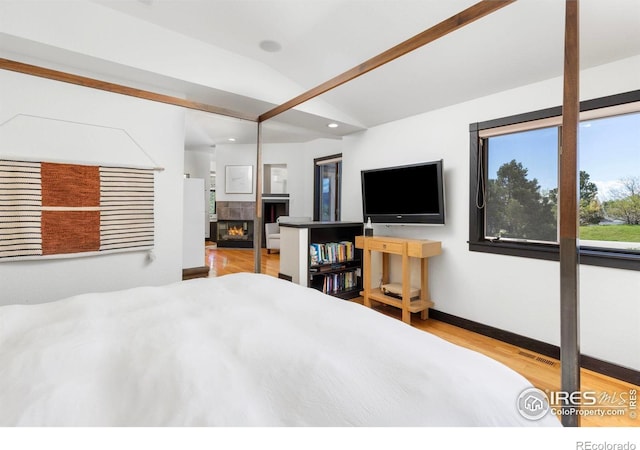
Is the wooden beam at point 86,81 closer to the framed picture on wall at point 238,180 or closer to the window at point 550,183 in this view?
the window at point 550,183

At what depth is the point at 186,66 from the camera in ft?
8.57

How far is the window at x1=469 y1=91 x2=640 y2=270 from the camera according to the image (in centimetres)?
218

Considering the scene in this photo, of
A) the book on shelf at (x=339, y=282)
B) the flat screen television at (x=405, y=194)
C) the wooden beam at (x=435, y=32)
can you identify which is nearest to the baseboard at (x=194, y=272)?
the book on shelf at (x=339, y=282)

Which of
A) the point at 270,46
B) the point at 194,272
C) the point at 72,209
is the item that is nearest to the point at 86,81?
the point at 72,209

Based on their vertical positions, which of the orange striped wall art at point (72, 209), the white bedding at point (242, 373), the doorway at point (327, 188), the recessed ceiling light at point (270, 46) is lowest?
the white bedding at point (242, 373)

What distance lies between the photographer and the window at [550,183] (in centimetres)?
218

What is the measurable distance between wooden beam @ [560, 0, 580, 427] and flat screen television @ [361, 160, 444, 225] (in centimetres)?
199

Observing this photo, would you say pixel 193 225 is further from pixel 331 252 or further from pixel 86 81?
pixel 86 81

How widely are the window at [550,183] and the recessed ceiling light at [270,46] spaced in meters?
2.00

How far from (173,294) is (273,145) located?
5578 mm

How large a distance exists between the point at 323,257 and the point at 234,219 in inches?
155
